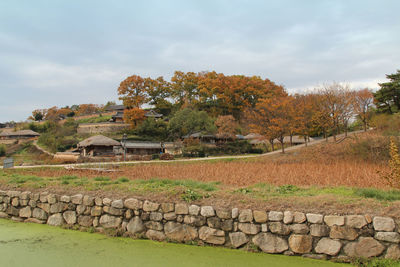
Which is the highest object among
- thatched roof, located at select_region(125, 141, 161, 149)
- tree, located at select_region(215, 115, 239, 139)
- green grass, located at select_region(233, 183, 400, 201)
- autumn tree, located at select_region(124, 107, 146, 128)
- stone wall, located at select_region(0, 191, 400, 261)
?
autumn tree, located at select_region(124, 107, 146, 128)

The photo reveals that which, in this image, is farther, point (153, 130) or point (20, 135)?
point (20, 135)

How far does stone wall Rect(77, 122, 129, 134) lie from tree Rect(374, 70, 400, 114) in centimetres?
4048

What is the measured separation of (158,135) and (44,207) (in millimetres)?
41237

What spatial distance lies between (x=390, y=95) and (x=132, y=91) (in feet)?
139

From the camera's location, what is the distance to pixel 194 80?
57.4m

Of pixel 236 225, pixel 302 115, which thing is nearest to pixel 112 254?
pixel 236 225

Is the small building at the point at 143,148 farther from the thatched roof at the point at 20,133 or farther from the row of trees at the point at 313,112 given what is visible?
the thatched roof at the point at 20,133

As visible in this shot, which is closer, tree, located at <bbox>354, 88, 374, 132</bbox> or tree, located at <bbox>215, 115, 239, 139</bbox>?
tree, located at <bbox>354, 88, 374, 132</bbox>

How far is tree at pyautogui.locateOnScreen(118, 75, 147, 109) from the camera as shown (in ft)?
185

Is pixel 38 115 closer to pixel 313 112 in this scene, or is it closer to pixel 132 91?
pixel 132 91

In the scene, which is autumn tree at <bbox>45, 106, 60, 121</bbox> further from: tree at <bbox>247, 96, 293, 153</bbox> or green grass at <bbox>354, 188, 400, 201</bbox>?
green grass at <bbox>354, 188, 400, 201</bbox>

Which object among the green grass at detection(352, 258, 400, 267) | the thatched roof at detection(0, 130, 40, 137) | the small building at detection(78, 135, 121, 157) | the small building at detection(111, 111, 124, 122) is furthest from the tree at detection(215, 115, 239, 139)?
the thatched roof at detection(0, 130, 40, 137)

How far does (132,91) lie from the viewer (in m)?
→ 57.2

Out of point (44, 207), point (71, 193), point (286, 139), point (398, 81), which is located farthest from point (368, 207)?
point (286, 139)
